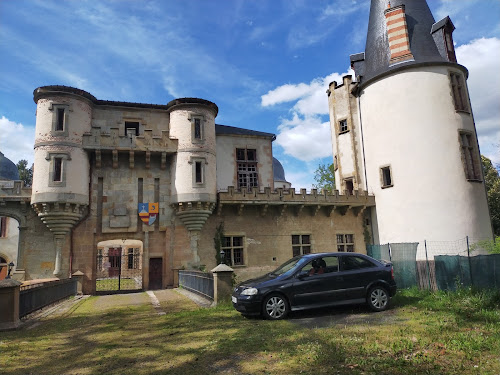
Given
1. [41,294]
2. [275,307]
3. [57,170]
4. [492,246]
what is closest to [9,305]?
[41,294]

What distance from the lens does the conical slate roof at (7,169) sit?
1352 inches

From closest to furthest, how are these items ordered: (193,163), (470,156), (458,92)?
(193,163) < (470,156) < (458,92)

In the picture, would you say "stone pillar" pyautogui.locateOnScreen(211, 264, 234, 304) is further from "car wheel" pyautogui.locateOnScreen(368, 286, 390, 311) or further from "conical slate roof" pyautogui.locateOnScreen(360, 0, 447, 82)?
"conical slate roof" pyautogui.locateOnScreen(360, 0, 447, 82)

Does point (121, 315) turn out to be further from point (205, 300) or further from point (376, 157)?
point (376, 157)

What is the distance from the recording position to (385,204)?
21.4 meters

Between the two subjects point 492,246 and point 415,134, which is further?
point 415,134

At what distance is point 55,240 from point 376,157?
18127 millimetres

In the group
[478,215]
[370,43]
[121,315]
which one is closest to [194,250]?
[121,315]

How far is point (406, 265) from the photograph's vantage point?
13539 millimetres

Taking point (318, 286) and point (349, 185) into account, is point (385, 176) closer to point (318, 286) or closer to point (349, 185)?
point (349, 185)

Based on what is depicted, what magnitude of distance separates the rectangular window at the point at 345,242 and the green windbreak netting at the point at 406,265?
763cm

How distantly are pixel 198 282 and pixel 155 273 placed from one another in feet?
19.5

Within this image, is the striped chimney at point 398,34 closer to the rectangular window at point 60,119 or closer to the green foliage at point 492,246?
the green foliage at point 492,246

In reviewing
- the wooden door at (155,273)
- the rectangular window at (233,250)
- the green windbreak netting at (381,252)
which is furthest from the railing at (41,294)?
the green windbreak netting at (381,252)
